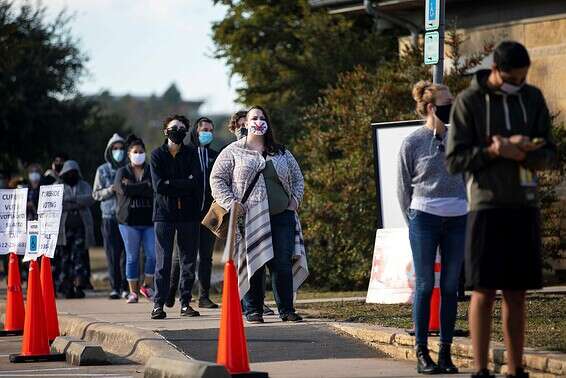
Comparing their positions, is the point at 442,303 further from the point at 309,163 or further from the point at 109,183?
the point at 309,163

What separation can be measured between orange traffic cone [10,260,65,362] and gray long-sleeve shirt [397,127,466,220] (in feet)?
13.1

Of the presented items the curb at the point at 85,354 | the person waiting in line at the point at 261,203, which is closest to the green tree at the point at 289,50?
the person waiting in line at the point at 261,203

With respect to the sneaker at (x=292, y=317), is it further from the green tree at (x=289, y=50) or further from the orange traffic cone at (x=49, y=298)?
the green tree at (x=289, y=50)

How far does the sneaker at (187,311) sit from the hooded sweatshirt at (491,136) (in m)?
6.41

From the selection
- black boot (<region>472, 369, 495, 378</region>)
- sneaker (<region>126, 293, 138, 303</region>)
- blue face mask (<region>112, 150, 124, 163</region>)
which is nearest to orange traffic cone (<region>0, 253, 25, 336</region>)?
sneaker (<region>126, 293, 138, 303</region>)

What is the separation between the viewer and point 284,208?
13.1m

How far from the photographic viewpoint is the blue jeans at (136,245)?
55.4 feet

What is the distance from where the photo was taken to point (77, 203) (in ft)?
64.2

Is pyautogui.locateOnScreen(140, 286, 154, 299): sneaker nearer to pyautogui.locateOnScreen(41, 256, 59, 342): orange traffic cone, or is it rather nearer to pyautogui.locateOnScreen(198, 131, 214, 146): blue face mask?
pyautogui.locateOnScreen(198, 131, 214, 146): blue face mask

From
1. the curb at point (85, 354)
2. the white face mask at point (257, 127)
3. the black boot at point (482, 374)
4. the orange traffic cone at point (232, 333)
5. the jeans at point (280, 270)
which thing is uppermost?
the white face mask at point (257, 127)

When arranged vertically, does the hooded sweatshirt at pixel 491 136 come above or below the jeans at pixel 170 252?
above

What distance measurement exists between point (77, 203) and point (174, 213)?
550 cm

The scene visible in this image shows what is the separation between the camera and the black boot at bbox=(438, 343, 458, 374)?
963 centimetres

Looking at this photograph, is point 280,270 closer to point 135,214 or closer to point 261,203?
point 261,203
